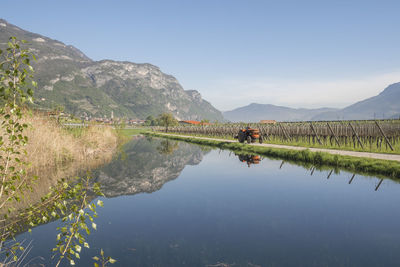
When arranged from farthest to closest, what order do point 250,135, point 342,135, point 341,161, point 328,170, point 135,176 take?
point 250,135, point 342,135, point 341,161, point 135,176, point 328,170

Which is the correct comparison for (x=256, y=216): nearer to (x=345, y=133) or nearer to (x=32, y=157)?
(x=32, y=157)

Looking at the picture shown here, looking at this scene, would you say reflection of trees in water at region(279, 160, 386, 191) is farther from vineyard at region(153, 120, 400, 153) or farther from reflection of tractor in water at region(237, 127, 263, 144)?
reflection of tractor in water at region(237, 127, 263, 144)

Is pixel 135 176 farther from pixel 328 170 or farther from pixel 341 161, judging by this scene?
pixel 341 161

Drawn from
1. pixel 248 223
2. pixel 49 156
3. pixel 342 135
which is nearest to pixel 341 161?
pixel 248 223

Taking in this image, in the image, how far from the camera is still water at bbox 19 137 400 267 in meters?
5.84

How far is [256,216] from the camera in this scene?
841 centimetres

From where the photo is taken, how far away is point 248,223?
7.83 meters

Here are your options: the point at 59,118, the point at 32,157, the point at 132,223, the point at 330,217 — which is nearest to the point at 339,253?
the point at 330,217

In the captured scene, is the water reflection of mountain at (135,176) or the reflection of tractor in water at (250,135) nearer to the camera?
the water reflection of mountain at (135,176)

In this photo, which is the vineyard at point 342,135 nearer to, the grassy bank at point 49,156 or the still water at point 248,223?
the still water at point 248,223

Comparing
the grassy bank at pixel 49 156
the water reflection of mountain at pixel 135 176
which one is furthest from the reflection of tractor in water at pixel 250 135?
the grassy bank at pixel 49 156

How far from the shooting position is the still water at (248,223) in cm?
584

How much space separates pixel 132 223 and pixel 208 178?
7484 mm

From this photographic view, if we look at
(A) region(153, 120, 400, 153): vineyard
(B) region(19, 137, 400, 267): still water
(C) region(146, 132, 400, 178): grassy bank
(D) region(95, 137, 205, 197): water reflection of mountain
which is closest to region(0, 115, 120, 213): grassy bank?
(D) region(95, 137, 205, 197): water reflection of mountain
